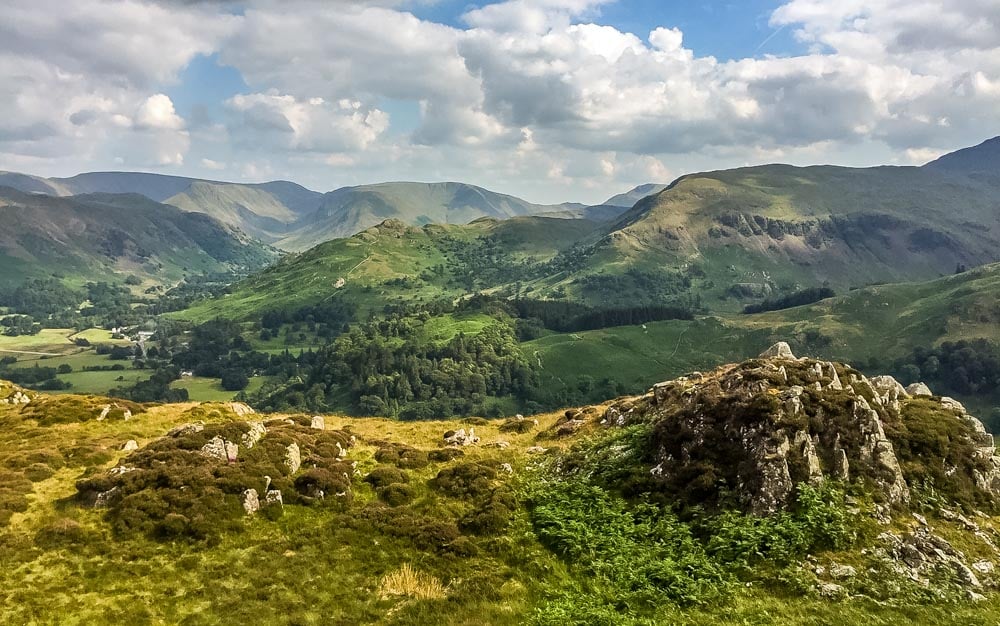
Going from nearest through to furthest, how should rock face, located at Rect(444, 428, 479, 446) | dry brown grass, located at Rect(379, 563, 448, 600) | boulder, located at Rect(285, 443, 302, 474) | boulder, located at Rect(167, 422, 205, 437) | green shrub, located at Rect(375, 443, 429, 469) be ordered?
dry brown grass, located at Rect(379, 563, 448, 600) → boulder, located at Rect(285, 443, 302, 474) → green shrub, located at Rect(375, 443, 429, 469) → boulder, located at Rect(167, 422, 205, 437) → rock face, located at Rect(444, 428, 479, 446)

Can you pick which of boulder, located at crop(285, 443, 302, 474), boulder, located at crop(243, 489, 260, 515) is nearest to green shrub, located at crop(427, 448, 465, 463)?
boulder, located at crop(285, 443, 302, 474)

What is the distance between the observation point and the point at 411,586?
2628cm

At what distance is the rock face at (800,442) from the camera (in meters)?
31.4

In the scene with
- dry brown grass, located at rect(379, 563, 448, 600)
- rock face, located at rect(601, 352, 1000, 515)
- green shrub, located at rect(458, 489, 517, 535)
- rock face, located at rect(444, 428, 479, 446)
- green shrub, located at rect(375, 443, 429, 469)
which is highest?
rock face, located at rect(601, 352, 1000, 515)

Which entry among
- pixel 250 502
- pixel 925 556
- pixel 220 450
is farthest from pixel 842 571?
pixel 220 450

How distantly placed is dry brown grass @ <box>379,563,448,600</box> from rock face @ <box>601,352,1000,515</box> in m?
15.5

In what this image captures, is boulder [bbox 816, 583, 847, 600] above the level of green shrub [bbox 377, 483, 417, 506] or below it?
above

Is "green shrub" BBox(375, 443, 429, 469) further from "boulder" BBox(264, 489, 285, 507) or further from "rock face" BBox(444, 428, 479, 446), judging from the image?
"boulder" BBox(264, 489, 285, 507)

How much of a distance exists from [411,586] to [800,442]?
23.7 m

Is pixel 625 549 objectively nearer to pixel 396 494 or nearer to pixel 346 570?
pixel 346 570

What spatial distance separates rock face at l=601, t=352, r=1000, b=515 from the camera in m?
31.4

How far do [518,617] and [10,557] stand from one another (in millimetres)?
24864

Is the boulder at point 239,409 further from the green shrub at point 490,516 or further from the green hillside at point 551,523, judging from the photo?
the green shrub at point 490,516

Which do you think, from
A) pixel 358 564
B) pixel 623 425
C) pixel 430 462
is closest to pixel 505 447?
pixel 430 462
